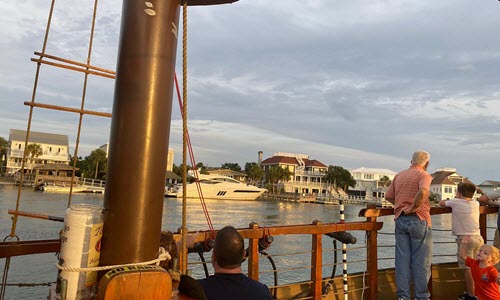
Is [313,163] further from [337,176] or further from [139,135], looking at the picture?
[139,135]

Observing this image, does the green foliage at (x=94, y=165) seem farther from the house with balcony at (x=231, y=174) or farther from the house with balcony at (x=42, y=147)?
the house with balcony at (x=231, y=174)

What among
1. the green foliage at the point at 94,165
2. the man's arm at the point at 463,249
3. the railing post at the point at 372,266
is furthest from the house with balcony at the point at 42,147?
the man's arm at the point at 463,249

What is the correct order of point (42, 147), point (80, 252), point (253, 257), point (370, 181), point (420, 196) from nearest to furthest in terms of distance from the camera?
point (80, 252) → point (253, 257) → point (420, 196) → point (42, 147) → point (370, 181)

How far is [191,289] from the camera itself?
1.60 m

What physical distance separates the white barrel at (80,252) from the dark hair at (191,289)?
1.10 feet

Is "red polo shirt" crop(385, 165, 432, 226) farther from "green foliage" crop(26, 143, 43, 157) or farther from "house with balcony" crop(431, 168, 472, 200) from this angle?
"house with balcony" crop(431, 168, 472, 200)

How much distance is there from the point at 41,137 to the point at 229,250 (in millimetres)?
77469

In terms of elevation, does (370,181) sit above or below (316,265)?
above

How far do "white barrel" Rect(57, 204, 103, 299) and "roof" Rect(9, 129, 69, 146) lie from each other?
75933 millimetres

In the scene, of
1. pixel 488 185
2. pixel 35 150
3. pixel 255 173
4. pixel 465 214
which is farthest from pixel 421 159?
pixel 488 185

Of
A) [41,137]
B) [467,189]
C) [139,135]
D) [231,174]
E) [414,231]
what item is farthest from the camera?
[231,174]

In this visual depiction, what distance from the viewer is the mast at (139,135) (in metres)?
1.59

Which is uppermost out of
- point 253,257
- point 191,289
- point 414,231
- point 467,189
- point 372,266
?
point 467,189

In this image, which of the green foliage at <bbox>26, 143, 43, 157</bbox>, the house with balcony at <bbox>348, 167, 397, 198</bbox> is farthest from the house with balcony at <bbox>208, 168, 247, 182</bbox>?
the green foliage at <bbox>26, 143, 43, 157</bbox>
